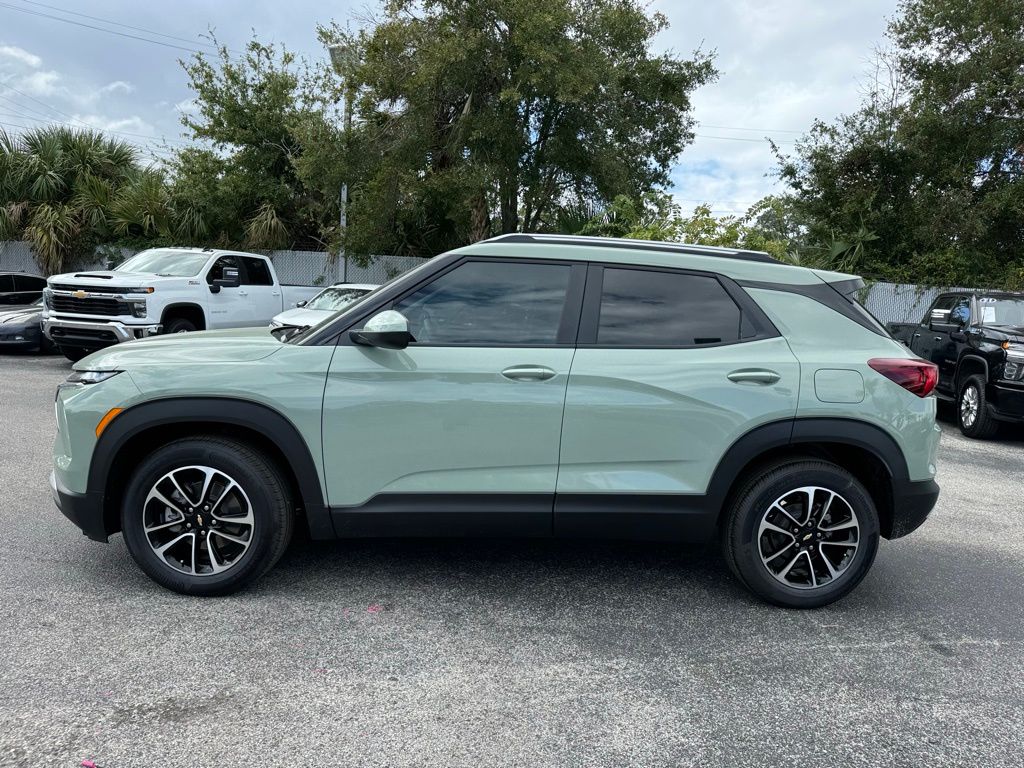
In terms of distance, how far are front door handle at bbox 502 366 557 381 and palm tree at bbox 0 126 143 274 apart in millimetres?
20034

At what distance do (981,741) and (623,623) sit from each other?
1.43m

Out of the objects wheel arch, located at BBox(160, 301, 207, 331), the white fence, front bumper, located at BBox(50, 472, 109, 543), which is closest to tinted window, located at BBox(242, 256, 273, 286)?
wheel arch, located at BBox(160, 301, 207, 331)

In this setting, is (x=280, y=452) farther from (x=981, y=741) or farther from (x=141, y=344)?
(x=981, y=741)

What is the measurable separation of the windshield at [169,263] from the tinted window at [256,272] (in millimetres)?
795

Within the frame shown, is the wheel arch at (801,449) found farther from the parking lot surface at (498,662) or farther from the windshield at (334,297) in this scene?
the windshield at (334,297)

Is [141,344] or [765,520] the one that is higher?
[141,344]

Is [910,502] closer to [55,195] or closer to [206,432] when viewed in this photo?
[206,432]

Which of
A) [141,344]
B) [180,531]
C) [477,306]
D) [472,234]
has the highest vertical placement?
[472,234]

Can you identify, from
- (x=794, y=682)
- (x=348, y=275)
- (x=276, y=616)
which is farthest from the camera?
(x=348, y=275)

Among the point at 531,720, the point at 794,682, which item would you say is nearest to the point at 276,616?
the point at 531,720

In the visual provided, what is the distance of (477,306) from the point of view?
3.73 m

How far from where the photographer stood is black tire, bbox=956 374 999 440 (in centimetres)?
916

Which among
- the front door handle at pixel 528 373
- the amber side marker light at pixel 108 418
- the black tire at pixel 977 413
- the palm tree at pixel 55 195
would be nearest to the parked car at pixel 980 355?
the black tire at pixel 977 413

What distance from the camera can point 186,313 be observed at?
39.1 feet
